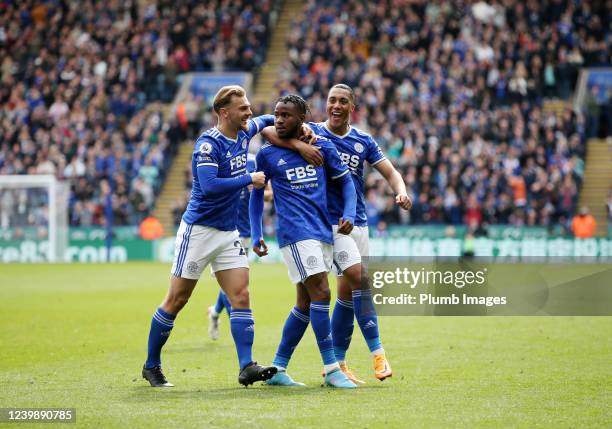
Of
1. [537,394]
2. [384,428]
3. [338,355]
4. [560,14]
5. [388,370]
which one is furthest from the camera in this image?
[560,14]

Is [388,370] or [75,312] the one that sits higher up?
[388,370]

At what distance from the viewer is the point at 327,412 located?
7.23 meters

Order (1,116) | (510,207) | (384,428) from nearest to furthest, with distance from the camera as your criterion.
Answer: (384,428), (510,207), (1,116)

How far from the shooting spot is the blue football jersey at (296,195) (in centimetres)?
858

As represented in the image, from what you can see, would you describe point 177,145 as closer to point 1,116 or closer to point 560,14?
point 1,116

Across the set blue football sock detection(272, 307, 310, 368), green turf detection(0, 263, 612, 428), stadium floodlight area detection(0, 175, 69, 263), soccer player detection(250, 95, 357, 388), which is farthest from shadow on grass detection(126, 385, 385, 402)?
stadium floodlight area detection(0, 175, 69, 263)

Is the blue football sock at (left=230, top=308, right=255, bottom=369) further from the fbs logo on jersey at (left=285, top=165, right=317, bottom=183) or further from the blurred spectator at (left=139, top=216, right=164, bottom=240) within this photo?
Result: the blurred spectator at (left=139, top=216, right=164, bottom=240)

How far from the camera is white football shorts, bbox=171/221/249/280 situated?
863 cm

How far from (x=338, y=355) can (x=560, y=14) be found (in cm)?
2716

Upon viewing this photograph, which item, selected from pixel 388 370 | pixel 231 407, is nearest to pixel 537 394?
pixel 388 370

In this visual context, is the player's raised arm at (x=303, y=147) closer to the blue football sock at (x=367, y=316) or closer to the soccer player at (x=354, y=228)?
the soccer player at (x=354, y=228)

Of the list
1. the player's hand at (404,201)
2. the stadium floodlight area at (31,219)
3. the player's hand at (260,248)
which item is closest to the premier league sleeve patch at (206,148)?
the player's hand at (260,248)

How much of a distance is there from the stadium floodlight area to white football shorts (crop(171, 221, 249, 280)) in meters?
22.9

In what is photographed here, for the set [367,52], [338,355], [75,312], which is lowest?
[75,312]
